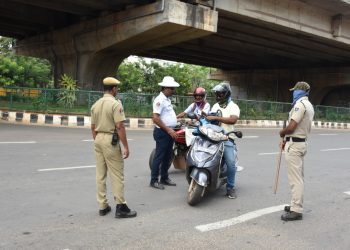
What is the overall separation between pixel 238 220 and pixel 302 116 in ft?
4.72

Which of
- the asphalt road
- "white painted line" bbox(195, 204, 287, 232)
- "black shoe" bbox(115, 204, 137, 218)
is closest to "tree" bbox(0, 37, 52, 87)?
the asphalt road

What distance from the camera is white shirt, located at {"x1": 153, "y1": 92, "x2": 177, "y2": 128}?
5996 mm

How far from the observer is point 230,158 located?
19.0ft

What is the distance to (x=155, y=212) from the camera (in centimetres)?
502

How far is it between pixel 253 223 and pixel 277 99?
117ft

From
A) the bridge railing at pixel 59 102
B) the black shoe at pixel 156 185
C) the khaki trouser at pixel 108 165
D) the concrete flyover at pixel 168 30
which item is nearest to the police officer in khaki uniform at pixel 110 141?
the khaki trouser at pixel 108 165

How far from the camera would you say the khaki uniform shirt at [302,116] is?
4.84 metres

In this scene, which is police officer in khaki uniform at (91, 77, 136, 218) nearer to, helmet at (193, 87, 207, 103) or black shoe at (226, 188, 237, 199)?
black shoe at (226, 188, 237, 199)

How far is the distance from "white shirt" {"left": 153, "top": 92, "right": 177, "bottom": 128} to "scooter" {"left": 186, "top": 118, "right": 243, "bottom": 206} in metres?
0.66

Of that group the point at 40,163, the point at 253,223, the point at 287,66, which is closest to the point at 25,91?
the point at 40,163

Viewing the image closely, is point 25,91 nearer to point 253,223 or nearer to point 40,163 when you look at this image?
point 40,163

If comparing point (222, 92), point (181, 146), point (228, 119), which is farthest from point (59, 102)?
point (228, 119)

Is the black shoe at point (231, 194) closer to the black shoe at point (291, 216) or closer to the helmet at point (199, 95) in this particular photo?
the black shoe at point (291, 216)

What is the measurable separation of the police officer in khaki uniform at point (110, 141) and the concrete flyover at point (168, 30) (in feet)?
39.3
